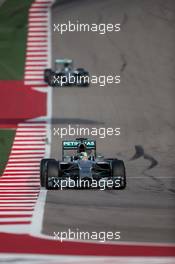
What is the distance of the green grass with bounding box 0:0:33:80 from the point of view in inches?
396

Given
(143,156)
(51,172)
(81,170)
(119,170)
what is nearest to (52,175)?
(51,172)

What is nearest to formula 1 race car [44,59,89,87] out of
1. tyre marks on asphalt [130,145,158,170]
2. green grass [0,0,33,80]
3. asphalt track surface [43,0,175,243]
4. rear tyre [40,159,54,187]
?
asphalt track surface [43,0,175,243]

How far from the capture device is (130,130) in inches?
445

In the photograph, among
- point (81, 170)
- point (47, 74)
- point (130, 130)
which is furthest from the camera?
point (130, 130)

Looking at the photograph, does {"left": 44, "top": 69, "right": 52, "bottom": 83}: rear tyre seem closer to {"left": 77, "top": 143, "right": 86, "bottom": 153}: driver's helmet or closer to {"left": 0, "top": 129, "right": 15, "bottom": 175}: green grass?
{"left": 0, "top": 129, "right": 15, "bottom": 175}: green grass

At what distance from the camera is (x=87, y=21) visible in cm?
1082

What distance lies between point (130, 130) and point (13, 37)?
8.95 ft

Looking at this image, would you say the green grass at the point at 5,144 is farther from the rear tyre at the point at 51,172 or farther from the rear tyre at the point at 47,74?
the rear tyre at the point at 47,74

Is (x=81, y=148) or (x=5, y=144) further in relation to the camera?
(x=5, y=144)

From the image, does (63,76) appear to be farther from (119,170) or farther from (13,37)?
(119,170)

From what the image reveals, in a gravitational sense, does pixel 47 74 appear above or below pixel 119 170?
above

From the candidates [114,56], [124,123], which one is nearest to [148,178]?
[124,123]

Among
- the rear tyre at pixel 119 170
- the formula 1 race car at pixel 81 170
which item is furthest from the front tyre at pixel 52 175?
the rear tyre at pixel 119 170

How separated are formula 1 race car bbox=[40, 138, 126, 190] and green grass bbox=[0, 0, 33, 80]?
1.63m
